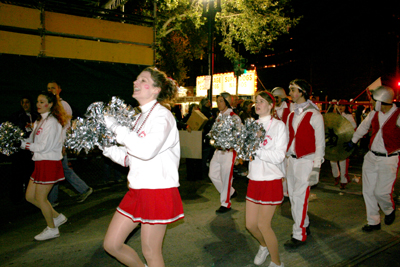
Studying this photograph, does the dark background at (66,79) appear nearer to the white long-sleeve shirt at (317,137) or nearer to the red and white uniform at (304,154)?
the red and white uniform at (304,154)

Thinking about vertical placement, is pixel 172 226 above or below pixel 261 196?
below

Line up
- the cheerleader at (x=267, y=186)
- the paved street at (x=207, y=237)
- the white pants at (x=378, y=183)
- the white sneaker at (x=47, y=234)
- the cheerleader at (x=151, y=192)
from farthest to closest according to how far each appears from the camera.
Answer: the white pants at (x=378, y=183) → the white sneaker at (x=47, y=234) → the paved street at (x=207, y=237) → the cheerleader at (x=267, y=186) → the cheerleader at (x=151, y=192)

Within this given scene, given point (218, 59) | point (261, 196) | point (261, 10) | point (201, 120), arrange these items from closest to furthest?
point (261, 196) → point (201, 120) → point (261, 10) → point (218, 59)

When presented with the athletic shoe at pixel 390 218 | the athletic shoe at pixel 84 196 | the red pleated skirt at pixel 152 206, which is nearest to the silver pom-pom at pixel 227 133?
the red pleated skirt at pixel 152 206

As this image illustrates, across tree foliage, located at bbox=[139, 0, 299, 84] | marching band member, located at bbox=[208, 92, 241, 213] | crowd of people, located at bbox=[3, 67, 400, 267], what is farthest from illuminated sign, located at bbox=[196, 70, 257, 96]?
marching band member, located at bbox=[208, 92, 241, 213]

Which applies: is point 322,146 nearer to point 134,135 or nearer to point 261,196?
point 261,196

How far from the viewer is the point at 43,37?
778 centimetres

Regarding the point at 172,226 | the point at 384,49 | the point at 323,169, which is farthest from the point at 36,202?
the point at 384,49

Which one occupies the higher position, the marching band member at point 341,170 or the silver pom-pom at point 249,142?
the silver pom-pom at point 249,142

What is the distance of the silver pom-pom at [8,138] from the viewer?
13.6 feet

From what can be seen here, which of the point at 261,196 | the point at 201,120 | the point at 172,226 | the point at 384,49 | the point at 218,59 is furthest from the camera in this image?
the point at 218,59

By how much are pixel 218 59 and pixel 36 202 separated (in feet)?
119

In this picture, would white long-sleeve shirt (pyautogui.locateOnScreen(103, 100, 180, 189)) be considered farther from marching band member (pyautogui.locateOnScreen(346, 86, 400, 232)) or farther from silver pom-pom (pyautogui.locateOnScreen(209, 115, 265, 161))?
marching band member (pyautogui.locateOnScreen(346, 86, 400, 232))

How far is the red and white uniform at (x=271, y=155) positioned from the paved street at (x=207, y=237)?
1123 millimetres
